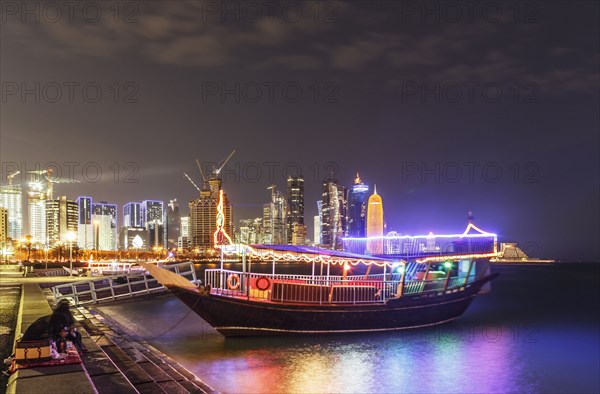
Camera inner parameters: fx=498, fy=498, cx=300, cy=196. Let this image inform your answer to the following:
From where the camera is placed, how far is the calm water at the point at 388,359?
18078 mm

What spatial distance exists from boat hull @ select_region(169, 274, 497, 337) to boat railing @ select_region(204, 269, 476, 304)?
1.27 ft

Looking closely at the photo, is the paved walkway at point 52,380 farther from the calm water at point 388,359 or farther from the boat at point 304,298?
the boat at point 304,298

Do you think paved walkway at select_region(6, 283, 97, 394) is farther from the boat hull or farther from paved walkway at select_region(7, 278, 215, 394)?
the boat hull

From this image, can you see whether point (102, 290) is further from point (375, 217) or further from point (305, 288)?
point (375, 217)

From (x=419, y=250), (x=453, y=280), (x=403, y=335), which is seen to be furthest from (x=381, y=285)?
(x=453, y=280)

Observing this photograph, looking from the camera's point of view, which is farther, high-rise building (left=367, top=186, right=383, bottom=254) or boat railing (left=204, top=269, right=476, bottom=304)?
high-rise building (left=367, top=186, right=383, bottom=254)

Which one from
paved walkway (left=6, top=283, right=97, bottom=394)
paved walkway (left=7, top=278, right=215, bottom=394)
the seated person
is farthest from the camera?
the seated person

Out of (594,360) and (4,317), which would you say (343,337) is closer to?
(594,360)

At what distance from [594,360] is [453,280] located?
28.2ft

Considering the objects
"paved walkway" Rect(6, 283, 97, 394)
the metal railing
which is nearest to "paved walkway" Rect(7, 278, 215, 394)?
"paved walkway" Rect(6, 283, 97, 394)

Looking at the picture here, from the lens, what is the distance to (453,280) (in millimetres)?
30797

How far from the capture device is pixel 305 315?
23.8 metres

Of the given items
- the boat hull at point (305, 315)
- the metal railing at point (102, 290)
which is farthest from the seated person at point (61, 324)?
the metal railing at point (102, 290)

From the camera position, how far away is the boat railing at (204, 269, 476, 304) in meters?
23.1
